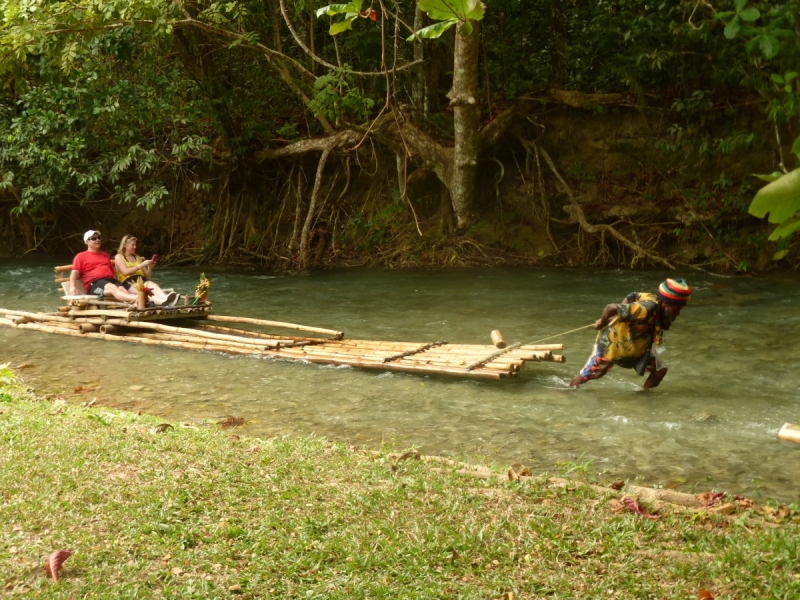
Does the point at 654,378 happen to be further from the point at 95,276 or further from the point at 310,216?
the point at 310,216

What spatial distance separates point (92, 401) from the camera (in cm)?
701

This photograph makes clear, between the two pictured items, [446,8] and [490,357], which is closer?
[446,8]

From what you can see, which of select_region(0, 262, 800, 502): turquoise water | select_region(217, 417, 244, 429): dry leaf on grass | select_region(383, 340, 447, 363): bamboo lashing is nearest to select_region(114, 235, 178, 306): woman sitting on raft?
select_region(0, 262, 800, 502): turquoise water

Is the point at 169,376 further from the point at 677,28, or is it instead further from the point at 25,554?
the point at 677,28

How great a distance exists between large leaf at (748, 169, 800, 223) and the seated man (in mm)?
9923

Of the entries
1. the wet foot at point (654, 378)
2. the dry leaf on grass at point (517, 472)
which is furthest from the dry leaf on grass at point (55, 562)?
the wet foot at point (654, 378)

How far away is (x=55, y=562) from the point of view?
11.1 ft

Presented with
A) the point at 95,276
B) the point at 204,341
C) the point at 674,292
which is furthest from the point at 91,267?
the point at 674,292

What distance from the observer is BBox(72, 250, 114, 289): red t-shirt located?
34.2 feet

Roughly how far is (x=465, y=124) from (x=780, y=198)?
1235cm

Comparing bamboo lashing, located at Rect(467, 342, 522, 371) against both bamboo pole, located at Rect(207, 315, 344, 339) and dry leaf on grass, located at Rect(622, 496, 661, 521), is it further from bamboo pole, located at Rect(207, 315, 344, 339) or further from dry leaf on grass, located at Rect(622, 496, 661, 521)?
dry leaf on grass, located at Rect(622, 496, 661, 521)

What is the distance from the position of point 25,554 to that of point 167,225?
52.2 feet

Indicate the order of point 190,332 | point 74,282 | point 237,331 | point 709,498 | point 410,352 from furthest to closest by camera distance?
point 74,282, point 237,331, point 190,332, point 410,352, point 709,498

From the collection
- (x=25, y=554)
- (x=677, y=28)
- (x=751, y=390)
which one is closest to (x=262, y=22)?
(x=677, y=28)
